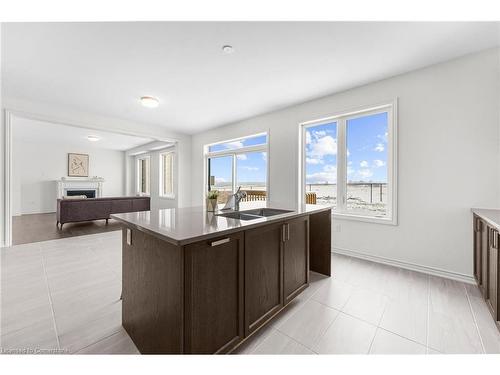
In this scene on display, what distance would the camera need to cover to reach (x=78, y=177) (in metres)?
8.04

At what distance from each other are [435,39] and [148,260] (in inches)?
126

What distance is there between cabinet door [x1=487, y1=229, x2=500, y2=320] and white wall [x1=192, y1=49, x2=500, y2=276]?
759 millimetres

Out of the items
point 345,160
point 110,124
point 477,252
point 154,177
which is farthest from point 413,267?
point 154,177

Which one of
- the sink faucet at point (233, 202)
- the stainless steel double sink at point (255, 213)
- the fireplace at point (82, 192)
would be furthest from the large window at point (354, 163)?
the fireplace at point (82, 192)

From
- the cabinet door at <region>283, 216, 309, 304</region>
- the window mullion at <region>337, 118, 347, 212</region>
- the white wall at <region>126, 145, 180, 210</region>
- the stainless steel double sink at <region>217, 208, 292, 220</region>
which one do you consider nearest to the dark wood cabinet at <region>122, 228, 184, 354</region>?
the stainless steel double sink at <region>217, 208, 292, 220</region>

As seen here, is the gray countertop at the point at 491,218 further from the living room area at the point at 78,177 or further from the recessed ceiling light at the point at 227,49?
the living room area at the point at 78,177

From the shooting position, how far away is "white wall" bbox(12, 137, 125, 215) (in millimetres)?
6922

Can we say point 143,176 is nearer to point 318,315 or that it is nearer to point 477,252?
point 318,315

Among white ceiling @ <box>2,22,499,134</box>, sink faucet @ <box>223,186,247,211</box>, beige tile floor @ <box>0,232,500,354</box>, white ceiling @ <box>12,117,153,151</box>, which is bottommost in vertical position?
beige tile floor @ <box>0,232,500,354</box>

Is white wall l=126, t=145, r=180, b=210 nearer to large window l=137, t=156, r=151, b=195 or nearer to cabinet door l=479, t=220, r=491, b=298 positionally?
large window l=137, t=156, r=151, b=195

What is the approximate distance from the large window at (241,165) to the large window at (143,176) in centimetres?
367

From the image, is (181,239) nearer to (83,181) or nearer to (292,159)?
(292,159)

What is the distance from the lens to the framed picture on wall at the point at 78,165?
310 inches

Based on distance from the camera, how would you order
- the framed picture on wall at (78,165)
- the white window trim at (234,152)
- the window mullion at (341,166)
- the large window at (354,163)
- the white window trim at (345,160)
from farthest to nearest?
the framed picture on wall at (78,165) → the white window trim at (234,152) → the window mullion at (341,166) → the large window at (354,163) → the white window trim at (345,160)
